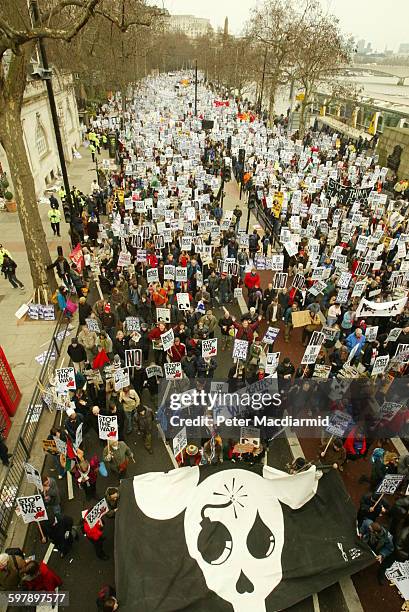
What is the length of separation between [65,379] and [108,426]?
172 cm

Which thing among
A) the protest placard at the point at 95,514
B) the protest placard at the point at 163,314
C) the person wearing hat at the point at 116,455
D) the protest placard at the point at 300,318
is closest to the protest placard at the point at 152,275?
the protest placard at the point at 163,314

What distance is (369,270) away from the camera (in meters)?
14.6

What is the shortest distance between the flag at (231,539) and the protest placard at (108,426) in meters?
1.07

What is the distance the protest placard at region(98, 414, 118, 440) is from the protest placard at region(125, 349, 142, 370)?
206 cm

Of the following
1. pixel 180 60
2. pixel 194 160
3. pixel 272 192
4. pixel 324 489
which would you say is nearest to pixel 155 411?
pixel 324 489

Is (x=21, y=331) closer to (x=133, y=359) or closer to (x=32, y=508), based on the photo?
(x=133, y=359)

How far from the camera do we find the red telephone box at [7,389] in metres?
9.45

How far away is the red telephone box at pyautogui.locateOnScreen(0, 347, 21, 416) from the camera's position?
31.0 ft

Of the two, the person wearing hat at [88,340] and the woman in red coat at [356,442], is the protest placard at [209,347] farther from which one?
the woman in red coat at [356,442]

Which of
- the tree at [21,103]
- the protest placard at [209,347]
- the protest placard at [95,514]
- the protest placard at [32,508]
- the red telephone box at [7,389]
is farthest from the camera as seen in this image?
the tree at [21,103]

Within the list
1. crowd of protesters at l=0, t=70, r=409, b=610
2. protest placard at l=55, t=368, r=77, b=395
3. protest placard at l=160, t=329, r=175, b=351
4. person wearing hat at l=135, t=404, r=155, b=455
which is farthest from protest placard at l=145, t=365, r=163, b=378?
protest placard at l=55, t=368, r=77, b=395

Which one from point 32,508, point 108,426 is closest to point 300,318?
point 108,426

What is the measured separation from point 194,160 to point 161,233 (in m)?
11.2

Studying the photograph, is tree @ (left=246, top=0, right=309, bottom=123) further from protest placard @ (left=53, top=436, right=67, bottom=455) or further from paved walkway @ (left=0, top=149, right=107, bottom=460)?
protest placard @ (left=53, top=436, right=67, bottom=455)
